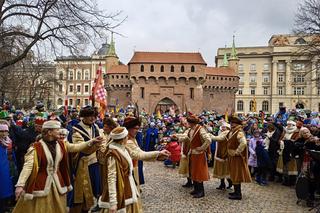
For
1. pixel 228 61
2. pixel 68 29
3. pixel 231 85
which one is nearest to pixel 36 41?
pixel 68 29

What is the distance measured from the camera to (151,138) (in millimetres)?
14734

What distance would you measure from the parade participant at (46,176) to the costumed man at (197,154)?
3.65m

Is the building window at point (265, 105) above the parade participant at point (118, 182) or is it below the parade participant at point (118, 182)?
above

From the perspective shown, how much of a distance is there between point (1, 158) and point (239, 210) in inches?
187

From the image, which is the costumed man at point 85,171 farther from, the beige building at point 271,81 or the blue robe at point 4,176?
the beige building at point 271,81

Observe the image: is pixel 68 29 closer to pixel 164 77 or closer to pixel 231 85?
pixel 164 77

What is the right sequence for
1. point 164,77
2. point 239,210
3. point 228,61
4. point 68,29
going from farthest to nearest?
point 228,61 → point 164,77 → point 68,29 → point 239,210

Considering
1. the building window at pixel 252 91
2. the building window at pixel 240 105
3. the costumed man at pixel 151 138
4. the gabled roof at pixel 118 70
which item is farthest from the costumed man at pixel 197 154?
the building window at pixel 252 91

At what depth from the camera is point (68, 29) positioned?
11.6m

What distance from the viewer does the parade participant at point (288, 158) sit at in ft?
29.6

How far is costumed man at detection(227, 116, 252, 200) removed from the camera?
7.68 meters

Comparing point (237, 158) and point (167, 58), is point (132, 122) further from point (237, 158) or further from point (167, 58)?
point (167, 58)

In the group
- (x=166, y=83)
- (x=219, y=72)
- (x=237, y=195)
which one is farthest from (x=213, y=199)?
(x=219, y=72)

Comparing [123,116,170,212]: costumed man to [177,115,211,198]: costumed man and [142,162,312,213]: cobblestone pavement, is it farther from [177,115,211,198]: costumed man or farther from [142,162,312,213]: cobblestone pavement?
[177,115,211,198]: costumed man
